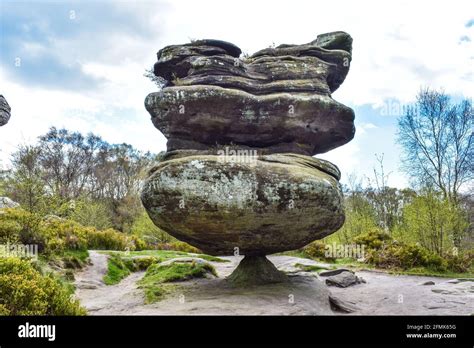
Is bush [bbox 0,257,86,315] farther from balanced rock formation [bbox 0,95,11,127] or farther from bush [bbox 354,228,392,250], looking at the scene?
bush [bbox 354,228,392,250]

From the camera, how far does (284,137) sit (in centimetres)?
1203

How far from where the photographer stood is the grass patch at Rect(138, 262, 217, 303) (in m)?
10.6

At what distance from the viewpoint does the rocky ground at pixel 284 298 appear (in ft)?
28.3

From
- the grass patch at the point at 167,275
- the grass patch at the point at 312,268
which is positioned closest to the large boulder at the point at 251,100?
the grass patch at the point at 167,275

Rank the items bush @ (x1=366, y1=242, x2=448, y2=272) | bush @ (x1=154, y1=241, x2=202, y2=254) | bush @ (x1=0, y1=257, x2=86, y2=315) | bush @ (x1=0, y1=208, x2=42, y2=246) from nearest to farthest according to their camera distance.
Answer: bush @ (x1=0, y1=257, x2=86, y2=315), bush @ (x1=0, y1=208, x2=42, y2=246), bush @ (x1=366, y1=242, x2=448, y2=272), bush @ (x1=154, y1=241, x2=202, y2=254)

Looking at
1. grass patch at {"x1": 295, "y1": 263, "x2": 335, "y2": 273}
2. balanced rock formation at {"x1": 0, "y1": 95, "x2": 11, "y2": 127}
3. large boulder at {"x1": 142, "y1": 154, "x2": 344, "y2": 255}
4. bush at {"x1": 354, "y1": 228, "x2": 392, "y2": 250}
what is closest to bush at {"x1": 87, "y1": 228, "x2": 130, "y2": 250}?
balanced rock formation at {"x1": 0, "y1": 95, "x2": 11, "y2": 127}

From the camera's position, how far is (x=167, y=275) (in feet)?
41.1

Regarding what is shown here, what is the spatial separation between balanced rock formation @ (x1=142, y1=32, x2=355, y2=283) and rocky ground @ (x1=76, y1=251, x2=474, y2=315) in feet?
4.26

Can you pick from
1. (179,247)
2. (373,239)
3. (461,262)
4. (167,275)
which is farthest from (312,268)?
(179,247)

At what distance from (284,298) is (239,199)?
2974 millimetres

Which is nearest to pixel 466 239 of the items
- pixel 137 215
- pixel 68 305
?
pixel 68 305

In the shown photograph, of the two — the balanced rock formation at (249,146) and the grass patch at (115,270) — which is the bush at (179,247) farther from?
the balanced rock formation at (249,146)

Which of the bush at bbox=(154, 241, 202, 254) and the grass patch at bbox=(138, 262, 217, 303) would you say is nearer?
the grass patch at bbox=(138, 262, 217, 303)
